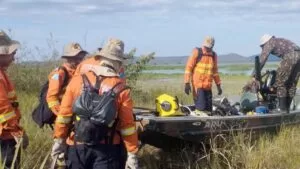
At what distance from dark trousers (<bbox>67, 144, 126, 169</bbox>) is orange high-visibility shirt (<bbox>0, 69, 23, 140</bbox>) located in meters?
0.56

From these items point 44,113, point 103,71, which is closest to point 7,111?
point 103,71

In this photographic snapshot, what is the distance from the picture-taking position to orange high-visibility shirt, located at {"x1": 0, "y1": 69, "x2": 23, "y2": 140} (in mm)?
4480

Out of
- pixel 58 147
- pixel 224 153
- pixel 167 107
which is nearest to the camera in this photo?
pixel 58 147

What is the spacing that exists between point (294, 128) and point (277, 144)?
4.17ft

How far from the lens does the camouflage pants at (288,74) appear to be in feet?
29.7

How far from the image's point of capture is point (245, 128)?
7516 mm

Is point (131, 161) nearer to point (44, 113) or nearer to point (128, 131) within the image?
point (128, 131)

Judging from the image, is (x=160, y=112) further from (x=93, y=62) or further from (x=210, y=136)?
(x=93, y=62)

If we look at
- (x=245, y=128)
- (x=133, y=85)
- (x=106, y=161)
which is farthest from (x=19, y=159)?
(x=133, y=85)

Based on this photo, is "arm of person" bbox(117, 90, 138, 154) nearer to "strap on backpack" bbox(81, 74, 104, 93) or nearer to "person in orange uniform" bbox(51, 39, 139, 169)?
"person in orange uniform" bbox(51, 39, 139, 169)

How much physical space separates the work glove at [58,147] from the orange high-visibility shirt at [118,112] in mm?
54

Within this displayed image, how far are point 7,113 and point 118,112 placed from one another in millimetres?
1022

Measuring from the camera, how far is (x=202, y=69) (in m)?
9.79

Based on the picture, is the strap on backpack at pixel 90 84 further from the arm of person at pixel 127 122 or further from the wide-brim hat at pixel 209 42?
the wide-brim hat at pixel 209 42
